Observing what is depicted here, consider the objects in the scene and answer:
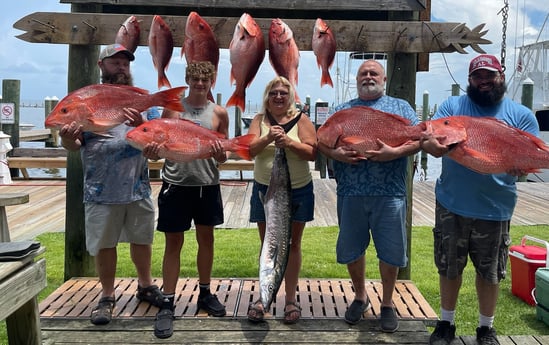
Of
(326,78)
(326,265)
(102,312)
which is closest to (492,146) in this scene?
(326,78)

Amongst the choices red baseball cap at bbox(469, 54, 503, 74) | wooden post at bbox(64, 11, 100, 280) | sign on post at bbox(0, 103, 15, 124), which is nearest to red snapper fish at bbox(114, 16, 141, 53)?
wooden post at bbox(64, 11, 100, 280)

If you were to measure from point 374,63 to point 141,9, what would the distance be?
7.15 ft

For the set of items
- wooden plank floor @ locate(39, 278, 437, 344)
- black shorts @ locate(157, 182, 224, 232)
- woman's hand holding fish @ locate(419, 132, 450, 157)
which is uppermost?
woman's hand holding fish @ locate(419, 132, 450, 157)

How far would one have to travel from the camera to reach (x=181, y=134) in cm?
302

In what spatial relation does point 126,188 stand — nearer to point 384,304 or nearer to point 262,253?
point 262,253

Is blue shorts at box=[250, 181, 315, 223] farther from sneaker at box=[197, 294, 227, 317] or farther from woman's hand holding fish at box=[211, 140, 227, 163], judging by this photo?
sneaker at box=[197, 294, 227, 317]

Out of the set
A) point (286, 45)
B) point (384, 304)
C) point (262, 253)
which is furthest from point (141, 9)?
point (384, 304)

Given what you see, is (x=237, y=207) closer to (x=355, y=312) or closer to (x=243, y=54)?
(x=355, y=312)

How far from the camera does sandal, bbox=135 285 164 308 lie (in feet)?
12.5

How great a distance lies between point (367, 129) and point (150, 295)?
2.20 metres

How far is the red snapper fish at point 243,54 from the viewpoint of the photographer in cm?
343

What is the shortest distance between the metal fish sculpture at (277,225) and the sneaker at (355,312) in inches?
27.4

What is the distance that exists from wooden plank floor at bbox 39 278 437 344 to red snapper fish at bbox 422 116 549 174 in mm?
1325

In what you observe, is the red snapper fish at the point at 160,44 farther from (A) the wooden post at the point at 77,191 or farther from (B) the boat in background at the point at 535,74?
(B) the boat in background at the point at 535,74
